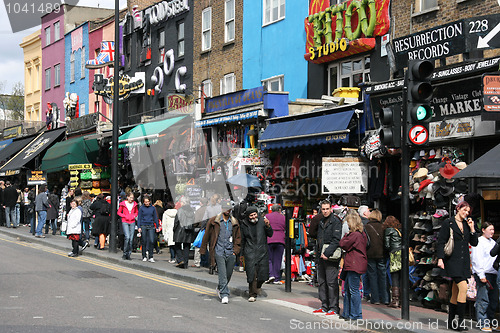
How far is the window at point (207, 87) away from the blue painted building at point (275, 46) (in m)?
2.54

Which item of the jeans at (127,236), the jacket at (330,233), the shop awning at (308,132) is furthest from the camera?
the jeans at (127,236)

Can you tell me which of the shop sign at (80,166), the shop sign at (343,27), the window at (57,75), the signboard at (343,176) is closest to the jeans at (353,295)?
the signboard at (343,176)

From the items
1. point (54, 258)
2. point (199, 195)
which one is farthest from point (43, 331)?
point (199, 195)

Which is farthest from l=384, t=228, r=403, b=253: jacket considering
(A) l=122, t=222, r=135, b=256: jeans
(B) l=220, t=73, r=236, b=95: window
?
(B) l=220, t=73, r=236, b=95: window

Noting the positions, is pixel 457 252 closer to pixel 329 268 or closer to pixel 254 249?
pixel 329 268

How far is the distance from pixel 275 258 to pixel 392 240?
3.93 meters

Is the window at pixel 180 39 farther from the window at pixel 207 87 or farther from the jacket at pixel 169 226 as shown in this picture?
the jacket at pixel 169 226

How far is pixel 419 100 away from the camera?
10.5 m

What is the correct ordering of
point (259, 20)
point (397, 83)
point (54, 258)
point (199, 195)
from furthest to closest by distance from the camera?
point (259, 20) < point (199, 195) < point (54, 258) < point (397, 83)

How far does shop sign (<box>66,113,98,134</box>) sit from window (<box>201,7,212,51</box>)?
24.9ft

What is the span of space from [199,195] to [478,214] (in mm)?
10797

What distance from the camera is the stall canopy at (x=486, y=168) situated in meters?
10.9

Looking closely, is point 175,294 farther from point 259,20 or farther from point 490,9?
point 259,20

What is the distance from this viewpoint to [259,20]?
2505cm
